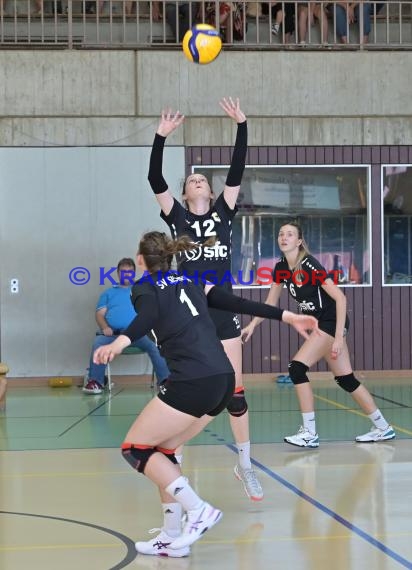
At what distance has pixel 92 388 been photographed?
46.0 feet

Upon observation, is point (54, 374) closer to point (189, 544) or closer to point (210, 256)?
point (210, 256)

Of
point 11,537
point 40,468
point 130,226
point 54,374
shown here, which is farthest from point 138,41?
point 11,537

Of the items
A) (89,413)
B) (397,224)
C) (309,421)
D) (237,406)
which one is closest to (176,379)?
(237,406)

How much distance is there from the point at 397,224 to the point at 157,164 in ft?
31.4

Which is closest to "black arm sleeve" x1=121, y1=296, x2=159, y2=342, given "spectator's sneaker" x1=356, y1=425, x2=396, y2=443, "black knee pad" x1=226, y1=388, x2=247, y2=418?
"black knee pad" x1=226, y1=388, x2=247, y2=418

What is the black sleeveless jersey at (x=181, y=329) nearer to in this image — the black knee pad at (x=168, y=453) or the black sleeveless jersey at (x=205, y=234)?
the black knee pad at (x=168, y=453)

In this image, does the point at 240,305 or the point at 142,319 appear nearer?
the point at 142,319

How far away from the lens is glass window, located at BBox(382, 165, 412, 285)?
15852mm

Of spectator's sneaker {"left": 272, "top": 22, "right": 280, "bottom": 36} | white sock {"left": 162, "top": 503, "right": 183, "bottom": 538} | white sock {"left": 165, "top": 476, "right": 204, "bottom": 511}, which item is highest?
spectator's sneaker {"left": 272, "top": 22, "right": 280, "bottom": 36}

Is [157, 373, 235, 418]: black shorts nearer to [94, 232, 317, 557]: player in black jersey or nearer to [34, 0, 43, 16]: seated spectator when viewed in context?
[94, 232, 317, 557]: player in black jersey

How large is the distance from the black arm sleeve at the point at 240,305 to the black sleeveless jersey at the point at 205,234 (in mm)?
1337

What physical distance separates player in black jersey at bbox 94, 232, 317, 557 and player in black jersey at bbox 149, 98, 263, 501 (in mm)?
1362

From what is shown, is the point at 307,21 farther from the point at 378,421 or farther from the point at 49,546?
the point at 49,546

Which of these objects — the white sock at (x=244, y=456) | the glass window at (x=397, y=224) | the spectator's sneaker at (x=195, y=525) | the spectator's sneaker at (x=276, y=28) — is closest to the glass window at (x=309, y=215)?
the glass window at (x=397, y=224)
